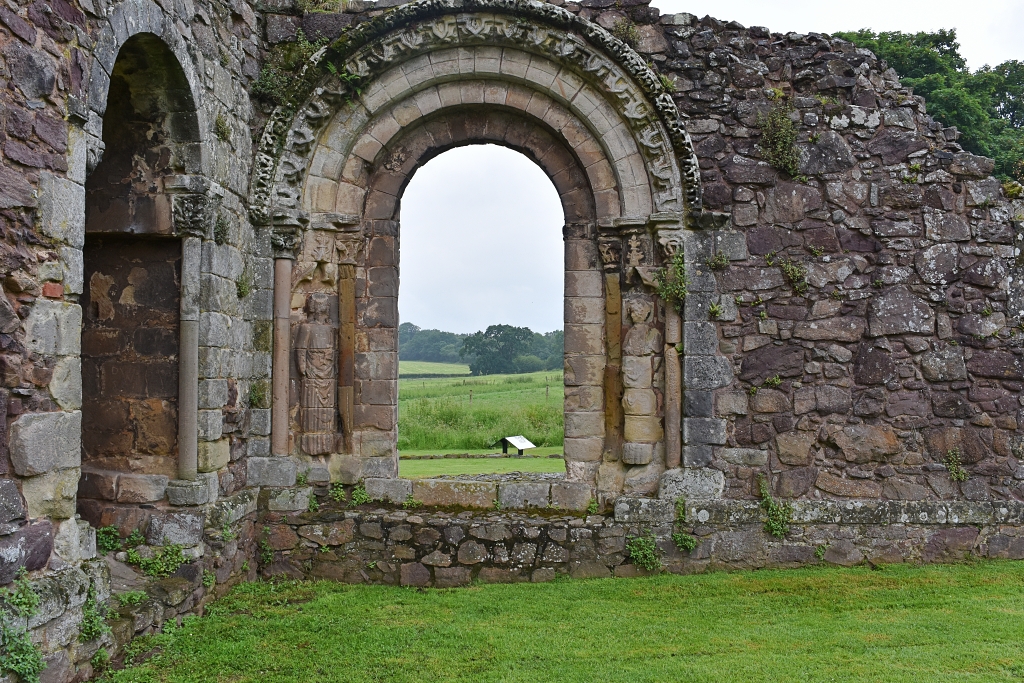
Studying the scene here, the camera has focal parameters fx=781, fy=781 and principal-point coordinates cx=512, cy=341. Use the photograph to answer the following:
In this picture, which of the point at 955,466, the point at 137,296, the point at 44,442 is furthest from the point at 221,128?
the point at 955,466

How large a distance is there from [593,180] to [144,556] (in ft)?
15.0

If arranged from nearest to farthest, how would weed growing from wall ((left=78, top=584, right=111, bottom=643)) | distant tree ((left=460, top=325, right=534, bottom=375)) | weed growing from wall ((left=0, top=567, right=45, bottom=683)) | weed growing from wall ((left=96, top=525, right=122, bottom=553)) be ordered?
weed growing from wall ((left=0, top=567, right=45, bottom=683)) → weed growing from wall ((left=78, top=584, right=111, bottom=643)) → weed growing from wall ((left=96, top=525, right=122, bottom=553)) → distant tree ((left=460, top=325, right=534, bottom=375))

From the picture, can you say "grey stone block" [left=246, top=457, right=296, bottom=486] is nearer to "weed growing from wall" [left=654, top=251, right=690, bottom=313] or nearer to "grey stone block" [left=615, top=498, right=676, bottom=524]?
"grey stone block" [left=615, top=498, right=676, bottom=524]

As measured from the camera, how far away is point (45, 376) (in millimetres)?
3990

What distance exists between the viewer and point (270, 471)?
6539 mm

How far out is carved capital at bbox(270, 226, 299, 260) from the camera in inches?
259

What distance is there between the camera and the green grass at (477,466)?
32.9 feet

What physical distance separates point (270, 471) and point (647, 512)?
10.3 ft

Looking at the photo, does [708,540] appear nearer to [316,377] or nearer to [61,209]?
[316,377]

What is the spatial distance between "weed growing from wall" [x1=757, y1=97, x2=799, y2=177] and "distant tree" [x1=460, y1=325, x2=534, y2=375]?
30.7m

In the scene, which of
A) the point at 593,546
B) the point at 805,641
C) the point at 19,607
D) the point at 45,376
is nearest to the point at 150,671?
the point at 19,607

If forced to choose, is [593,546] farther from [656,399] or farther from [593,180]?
[593,180]

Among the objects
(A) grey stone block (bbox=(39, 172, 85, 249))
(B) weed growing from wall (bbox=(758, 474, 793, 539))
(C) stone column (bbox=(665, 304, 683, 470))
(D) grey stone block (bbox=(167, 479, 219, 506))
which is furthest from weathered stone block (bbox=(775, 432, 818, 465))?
(A) grey stone block (bbox=(39, 172, 85, 249))

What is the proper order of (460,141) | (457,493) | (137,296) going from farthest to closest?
(460,141)
(457,493)
(137,296)
